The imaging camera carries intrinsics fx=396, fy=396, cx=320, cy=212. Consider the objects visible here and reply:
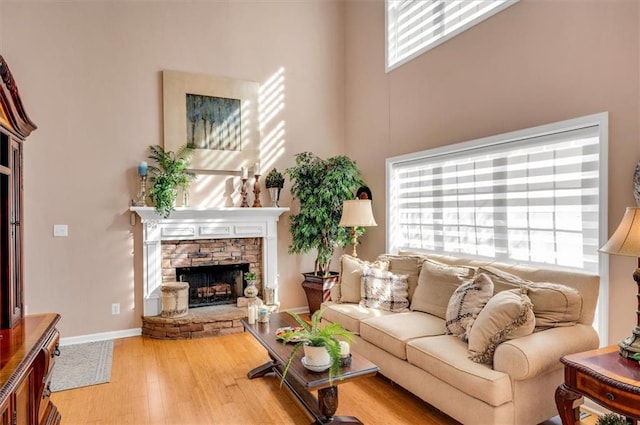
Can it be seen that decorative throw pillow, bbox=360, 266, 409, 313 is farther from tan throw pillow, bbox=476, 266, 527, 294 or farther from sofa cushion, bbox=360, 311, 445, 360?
tan throw pillow, bbox=476, 266, 527, 294

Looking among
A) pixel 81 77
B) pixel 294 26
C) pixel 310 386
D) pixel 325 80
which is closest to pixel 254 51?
pixel 294 26

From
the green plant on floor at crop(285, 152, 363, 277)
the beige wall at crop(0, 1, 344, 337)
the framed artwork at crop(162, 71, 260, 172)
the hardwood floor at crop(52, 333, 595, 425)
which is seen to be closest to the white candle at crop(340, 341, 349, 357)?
the hardwood floor at crop(52, 333, 595, 425)

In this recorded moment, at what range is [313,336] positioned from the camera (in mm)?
2352

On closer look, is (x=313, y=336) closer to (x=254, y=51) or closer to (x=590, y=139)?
(x=590, y=139)

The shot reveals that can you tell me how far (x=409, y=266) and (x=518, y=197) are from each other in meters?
1.16

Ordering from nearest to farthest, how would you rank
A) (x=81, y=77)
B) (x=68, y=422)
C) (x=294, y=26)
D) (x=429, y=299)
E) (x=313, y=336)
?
(x=313, y=336) → (x=68, y=422) → (x=429, y=299) → (x=81, y=77) → (x=294, y=26)

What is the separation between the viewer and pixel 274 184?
5.11 meters

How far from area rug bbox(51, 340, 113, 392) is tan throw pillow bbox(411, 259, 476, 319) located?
279 cm

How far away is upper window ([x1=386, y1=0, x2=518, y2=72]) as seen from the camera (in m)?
3.70

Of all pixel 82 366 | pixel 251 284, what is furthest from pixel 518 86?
pixel 82 366

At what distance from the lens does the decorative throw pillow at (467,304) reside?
8.96 ft

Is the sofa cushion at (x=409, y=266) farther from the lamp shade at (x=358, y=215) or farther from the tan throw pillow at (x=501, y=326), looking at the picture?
the tan throw pillow at (x=501, y=326)

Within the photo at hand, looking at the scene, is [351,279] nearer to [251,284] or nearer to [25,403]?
[251,284]

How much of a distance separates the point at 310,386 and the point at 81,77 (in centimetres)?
414
